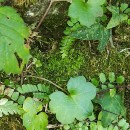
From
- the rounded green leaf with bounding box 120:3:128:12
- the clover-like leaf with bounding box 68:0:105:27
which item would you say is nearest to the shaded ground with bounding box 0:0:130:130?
the rounded green leaf with bounding box 120:3:128:12

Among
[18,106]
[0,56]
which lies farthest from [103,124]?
[0,56]

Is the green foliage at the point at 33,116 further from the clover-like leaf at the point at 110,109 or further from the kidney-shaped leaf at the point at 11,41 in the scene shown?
the clover-like leaf at the point at 110,109

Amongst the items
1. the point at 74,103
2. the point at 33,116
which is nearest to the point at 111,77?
the point at 74,103

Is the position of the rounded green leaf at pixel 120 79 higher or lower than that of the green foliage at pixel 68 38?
lower

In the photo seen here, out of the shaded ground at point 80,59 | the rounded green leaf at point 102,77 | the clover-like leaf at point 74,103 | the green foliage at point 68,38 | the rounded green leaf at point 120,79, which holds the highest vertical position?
the green foliage at point 68,38

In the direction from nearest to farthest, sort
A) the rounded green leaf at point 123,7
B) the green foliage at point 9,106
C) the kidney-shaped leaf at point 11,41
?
the kidney-shaped leaf at point 11,41 < the green foliage at point 9,106 < the rounded green leaf at point 123,7

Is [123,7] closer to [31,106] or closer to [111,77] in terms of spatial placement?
[111,77]

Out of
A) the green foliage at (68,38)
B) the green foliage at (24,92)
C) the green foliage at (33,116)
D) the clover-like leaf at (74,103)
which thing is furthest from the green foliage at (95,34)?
the green foliage at (33,116)
